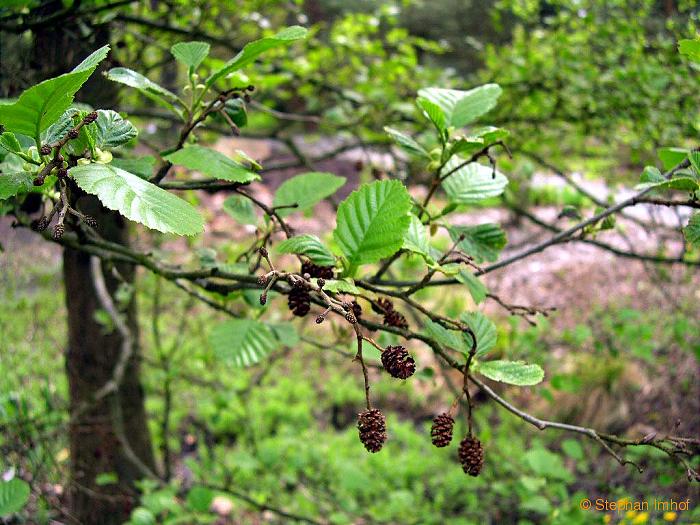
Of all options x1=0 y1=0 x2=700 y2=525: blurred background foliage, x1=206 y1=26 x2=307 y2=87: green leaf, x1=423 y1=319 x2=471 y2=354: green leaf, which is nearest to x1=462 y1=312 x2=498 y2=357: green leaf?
x1=423 y1=319 x2=471 y2=354: green leaf

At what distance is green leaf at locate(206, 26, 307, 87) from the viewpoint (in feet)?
2.22

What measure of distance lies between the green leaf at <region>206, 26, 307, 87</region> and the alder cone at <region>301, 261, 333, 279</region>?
277 millimetres

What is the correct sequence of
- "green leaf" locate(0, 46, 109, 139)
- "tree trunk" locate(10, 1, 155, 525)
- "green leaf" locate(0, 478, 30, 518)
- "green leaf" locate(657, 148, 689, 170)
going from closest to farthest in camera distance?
1. "green leaf" locate(0, 46, 109, 139)
2. "green leaf" locate(657, 148, 689, 170)
3. "green leaf" locate(0, 478, 30, 518)
4. "tree trunk" locate(10, 1, 155, 525)

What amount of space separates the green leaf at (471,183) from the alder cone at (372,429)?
399 millimetres

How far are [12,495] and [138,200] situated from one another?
104cm

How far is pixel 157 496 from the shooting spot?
6.36ft

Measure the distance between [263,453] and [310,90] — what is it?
1.61m

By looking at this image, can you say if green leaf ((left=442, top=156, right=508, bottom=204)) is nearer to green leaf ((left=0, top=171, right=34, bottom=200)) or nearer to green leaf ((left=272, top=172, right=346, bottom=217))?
green leaf ((left=272, top=172, right=346, bottom=217))

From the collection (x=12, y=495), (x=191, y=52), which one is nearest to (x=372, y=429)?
(x=191, y=52)

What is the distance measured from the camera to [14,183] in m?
0.60

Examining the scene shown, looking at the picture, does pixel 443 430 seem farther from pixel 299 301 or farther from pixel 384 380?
pixel 384 380

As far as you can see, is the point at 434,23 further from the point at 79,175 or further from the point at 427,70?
the point at 79,175

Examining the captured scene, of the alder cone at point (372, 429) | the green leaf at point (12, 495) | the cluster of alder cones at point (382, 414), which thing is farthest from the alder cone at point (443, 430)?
the green leaf at point (12, 495)

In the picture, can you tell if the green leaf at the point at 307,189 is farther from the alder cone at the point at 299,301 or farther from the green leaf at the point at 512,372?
the green leaf at the point at 512,372
